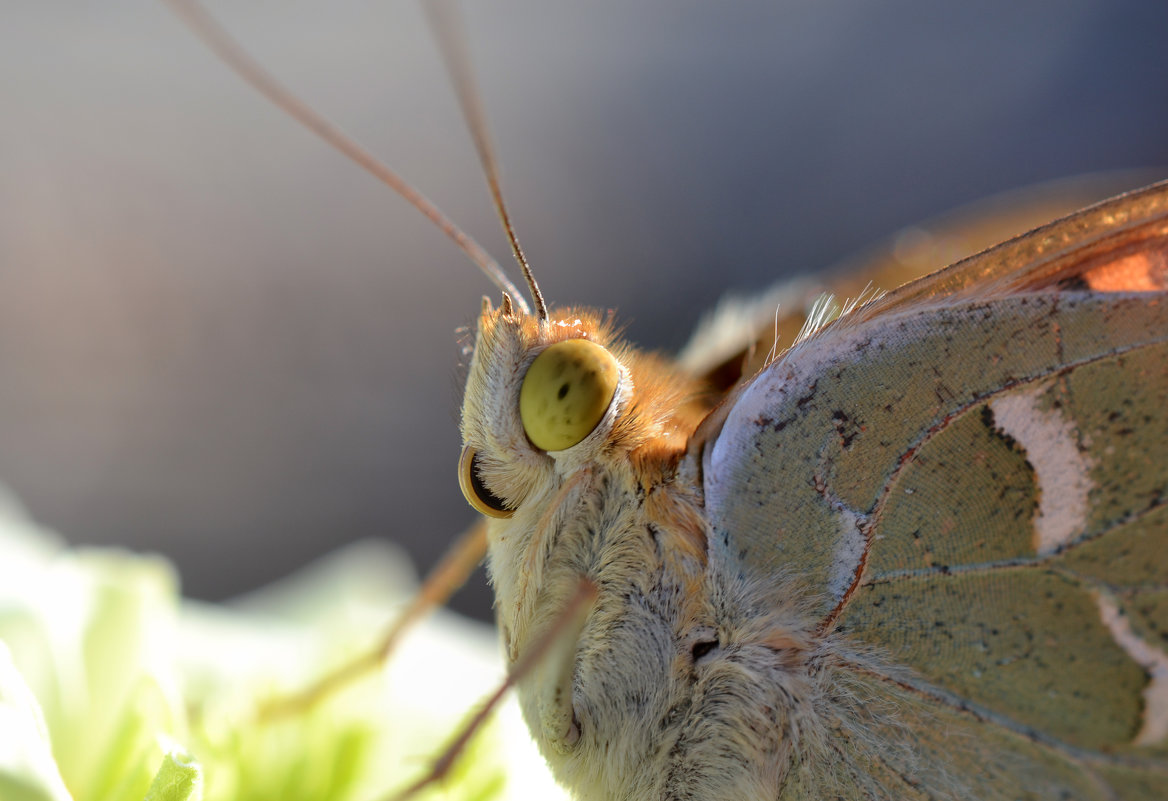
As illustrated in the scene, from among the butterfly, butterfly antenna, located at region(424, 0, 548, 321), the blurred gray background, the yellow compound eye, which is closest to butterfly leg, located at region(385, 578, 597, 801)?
the butterfly

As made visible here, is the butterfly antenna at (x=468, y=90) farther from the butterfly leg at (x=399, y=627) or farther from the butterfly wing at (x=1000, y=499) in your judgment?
the butterfly leg at (x=399, y=627)

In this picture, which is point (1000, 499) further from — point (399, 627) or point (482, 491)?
point (399, 627)

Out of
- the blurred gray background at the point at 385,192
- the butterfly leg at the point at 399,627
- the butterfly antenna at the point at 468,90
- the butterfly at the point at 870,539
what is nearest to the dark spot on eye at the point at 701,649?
the butterfly at the point at 870,539

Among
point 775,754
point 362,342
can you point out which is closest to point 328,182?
point 362,342

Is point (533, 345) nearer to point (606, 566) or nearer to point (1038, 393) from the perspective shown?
point (606, 566)

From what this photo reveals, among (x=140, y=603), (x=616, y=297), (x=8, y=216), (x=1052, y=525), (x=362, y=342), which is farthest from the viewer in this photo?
(x=616, y=297)

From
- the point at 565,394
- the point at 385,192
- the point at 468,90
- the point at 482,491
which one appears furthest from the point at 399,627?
the point at 385,192

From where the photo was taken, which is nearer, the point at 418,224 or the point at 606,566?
the point at 606,566

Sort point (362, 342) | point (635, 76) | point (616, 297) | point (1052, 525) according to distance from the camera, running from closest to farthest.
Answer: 1. point (1052, 525)
2. point (362, 342)
3. point (616, 297)
4. point (635, 76)
